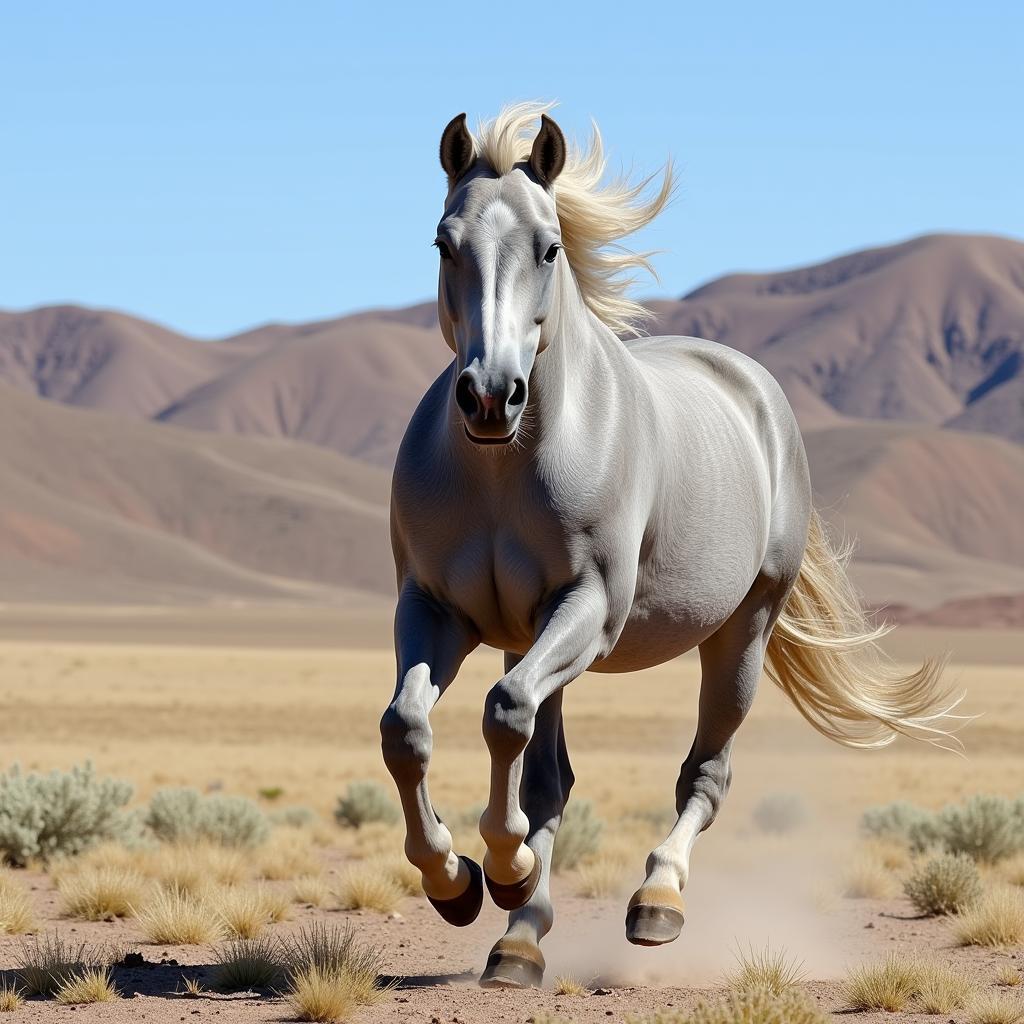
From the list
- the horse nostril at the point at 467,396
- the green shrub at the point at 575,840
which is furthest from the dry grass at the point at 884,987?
the green shrub at the point at 575,840

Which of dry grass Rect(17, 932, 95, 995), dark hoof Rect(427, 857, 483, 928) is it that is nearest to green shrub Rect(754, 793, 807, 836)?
dry grass Rect(17, 932, 95, 995)

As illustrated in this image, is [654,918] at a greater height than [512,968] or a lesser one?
greater

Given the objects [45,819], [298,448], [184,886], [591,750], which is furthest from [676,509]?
[298,448]

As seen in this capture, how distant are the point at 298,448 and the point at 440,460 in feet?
586

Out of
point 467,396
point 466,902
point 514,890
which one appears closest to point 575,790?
point 466,902

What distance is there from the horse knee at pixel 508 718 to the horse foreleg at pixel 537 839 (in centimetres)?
132

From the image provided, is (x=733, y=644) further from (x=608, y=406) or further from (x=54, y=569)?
(x=54, y=569)

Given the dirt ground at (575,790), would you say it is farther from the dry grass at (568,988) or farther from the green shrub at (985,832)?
the green shrub at (985,832)

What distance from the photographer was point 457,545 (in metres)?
6.59

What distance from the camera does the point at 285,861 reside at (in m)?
13.5

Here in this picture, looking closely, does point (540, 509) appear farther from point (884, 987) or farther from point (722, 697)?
point (884, 987)

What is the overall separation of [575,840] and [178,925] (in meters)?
5.25

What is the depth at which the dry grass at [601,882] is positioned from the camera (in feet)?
39.2

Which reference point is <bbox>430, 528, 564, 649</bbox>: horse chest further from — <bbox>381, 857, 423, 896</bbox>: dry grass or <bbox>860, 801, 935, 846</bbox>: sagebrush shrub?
<bbox>860, 801, 935, 846</bbox>: sagebrush shrub
